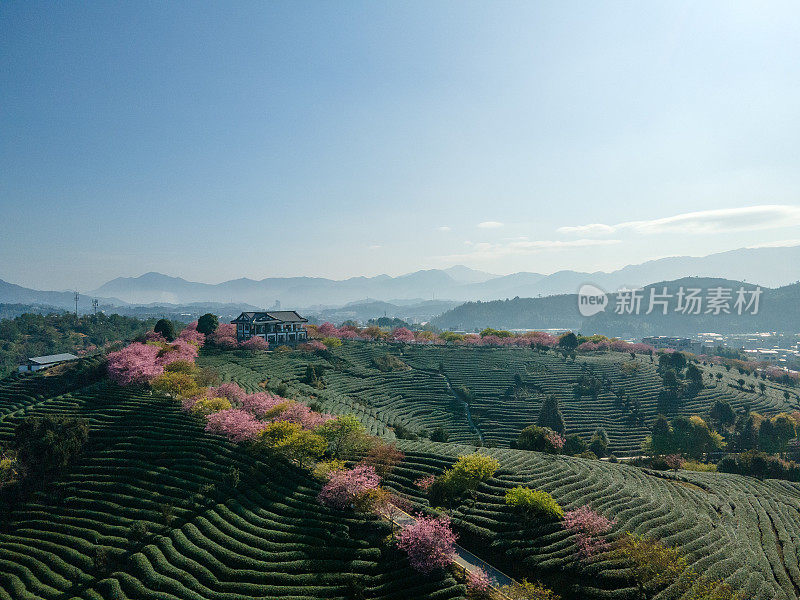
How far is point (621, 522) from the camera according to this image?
28.1 meters

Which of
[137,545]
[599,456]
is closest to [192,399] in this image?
[137,545]

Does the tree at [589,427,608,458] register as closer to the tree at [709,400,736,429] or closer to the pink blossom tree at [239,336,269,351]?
the tree at [709,400,736,429]

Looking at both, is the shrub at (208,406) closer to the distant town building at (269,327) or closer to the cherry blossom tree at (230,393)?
the cherry blossom tree at (230,393)

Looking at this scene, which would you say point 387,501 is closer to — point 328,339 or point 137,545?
point 137,545

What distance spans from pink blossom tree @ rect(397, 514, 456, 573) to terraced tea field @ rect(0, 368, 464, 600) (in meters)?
0.88

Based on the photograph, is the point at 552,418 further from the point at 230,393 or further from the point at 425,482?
the point at 230,393

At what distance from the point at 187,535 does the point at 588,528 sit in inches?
1158

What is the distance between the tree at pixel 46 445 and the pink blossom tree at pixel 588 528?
47053 mm

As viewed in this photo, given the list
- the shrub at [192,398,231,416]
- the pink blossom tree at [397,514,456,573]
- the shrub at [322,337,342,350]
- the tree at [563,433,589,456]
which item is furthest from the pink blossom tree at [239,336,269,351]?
the pink blossom tree at [397,514,456,573]

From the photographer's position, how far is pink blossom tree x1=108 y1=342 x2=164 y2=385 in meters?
53.8

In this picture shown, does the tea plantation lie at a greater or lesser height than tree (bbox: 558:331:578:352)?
lesser

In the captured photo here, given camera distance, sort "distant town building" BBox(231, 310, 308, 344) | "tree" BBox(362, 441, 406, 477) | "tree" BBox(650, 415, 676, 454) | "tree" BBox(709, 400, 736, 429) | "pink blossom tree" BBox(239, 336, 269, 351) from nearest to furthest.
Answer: "tree" BBox(362, 441, 406, 477), "tree" BBox(650, 415, 676, 454), "tree" BBox(709, 400, 736, 429), "pink blossom tree" BBox(239, 336, 269, 351), "distant town building" BBox(231, 310, 308, 344)

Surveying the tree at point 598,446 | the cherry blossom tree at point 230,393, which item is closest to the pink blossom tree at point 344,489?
the cherry blossom tree at point 230,393

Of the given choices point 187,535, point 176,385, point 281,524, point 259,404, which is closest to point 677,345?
point 259,404
